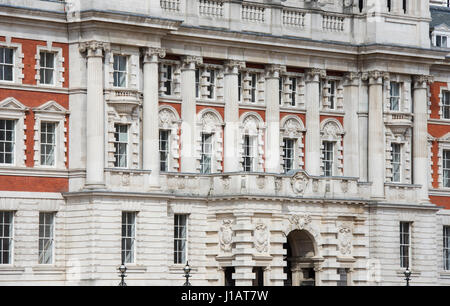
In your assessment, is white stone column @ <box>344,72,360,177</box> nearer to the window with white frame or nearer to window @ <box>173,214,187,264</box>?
the window with white frame

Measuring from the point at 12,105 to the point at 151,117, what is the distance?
232 inches

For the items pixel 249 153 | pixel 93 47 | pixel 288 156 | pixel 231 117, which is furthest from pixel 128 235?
pixel 288 156

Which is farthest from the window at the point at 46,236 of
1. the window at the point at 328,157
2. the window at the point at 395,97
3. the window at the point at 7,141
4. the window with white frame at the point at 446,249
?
the window with white frame at the point at 446,249

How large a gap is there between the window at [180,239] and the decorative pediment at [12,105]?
27.4 feet

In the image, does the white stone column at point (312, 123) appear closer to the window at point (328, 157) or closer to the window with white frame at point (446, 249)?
the window at point (328, 157)

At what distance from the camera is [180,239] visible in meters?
64.4

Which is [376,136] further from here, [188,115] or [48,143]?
[48,143]

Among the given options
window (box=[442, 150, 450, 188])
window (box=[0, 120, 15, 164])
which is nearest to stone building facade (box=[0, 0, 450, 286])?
window (box=[0, 120, 15, 164])

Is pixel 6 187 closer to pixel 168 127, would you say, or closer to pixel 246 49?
pixel 168 127

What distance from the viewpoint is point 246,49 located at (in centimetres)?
6712

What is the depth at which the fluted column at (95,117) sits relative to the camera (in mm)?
60906
